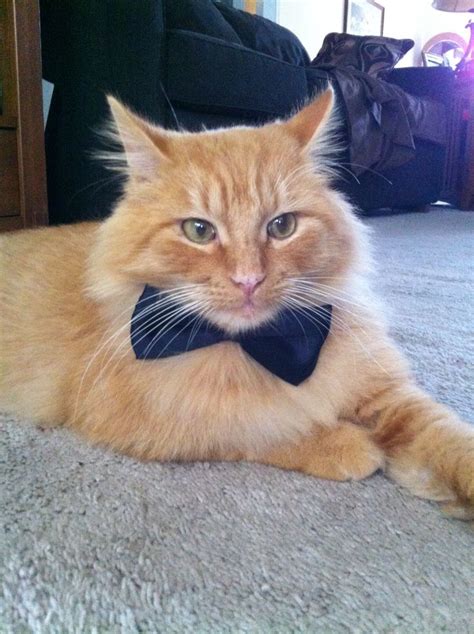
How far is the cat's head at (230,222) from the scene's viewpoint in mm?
857

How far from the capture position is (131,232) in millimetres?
957

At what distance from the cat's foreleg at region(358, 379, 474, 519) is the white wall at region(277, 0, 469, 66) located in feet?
15.2

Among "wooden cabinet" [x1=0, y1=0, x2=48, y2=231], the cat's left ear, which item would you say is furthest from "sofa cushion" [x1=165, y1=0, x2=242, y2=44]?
the cat's left ear

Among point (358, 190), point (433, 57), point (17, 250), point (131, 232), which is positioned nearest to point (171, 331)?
point (131, 232)

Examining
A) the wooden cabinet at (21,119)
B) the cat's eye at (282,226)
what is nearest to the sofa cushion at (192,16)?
the wooden cabinet at (21,119)

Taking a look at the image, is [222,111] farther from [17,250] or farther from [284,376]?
[284,376]

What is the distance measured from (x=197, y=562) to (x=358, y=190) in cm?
360

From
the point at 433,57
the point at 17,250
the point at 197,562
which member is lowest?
the point at 197,562

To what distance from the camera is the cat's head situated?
0.86 meters

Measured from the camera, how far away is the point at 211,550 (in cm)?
73

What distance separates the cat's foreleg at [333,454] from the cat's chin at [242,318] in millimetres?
215

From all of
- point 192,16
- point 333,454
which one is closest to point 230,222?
point 333,454

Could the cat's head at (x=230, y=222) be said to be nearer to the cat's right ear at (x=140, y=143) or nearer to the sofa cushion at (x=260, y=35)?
the cat's right ear at (x=140, y=143)

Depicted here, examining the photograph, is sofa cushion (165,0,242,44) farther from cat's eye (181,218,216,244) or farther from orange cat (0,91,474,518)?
cat's eye (181,218,216,244)
